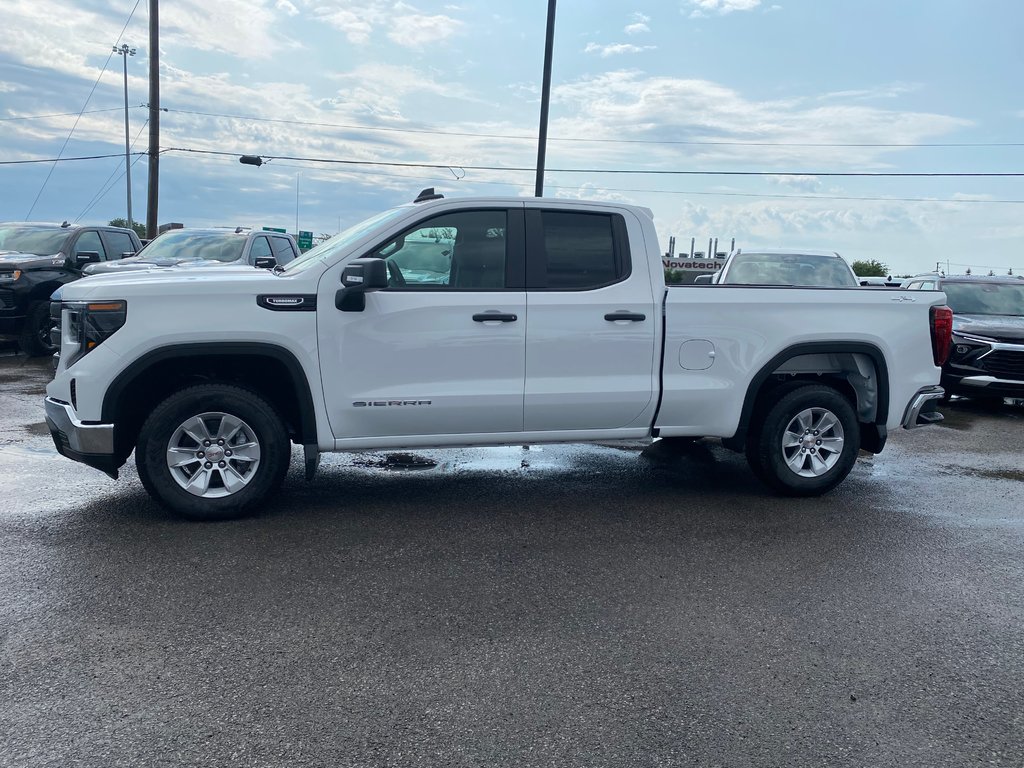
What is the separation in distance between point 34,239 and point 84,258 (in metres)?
1.54

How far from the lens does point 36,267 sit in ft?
41.7

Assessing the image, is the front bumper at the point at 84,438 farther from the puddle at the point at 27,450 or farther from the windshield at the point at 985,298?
the windshield at the point at 985,298

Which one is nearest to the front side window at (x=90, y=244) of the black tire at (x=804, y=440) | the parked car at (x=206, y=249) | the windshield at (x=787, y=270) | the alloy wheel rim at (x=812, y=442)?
the parked car at (x=206, y=249)

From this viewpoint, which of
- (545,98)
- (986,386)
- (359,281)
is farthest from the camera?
(545,98)

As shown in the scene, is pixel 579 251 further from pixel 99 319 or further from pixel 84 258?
pixel 84 258

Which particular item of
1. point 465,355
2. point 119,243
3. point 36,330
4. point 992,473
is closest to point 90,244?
point 119,243

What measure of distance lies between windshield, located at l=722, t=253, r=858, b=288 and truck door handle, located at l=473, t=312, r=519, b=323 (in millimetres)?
7041

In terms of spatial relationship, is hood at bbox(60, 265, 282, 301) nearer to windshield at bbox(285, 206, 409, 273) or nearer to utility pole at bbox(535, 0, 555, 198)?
windshield at bbox(285, 206, 409, 273)

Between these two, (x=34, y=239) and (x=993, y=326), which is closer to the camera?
(x=993, y=326)

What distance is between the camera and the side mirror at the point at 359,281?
16.7 feet

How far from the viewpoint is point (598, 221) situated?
5949 mm

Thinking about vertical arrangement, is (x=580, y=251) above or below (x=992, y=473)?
above

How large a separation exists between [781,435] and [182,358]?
13.4 ft

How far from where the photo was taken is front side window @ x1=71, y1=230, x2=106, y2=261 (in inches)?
545
